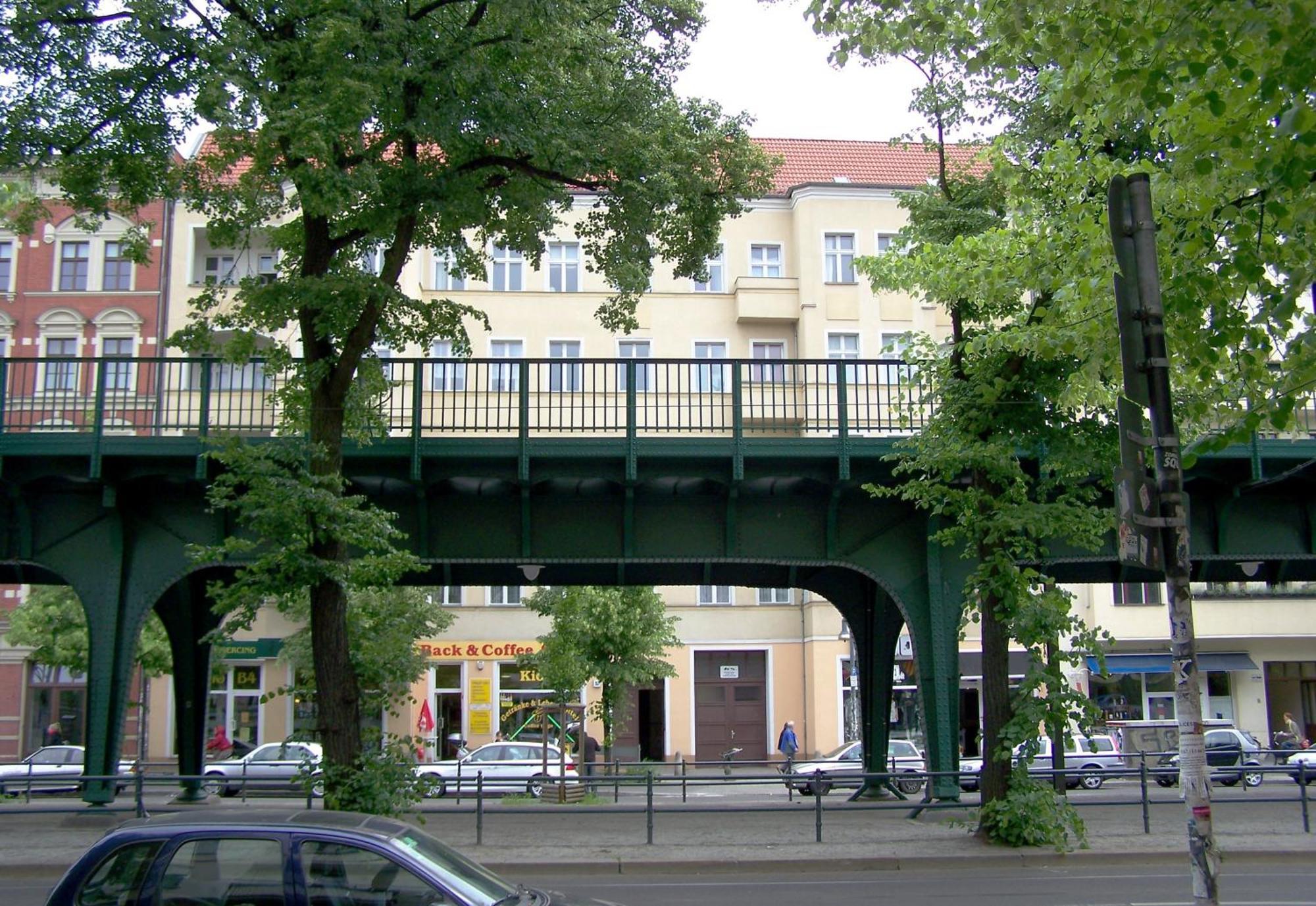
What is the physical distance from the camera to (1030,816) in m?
15.7

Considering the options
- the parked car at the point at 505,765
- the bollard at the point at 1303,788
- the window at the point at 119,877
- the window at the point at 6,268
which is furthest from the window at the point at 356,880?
the window at the point at 6,268

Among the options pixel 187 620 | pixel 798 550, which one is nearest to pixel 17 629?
pixel 187 620

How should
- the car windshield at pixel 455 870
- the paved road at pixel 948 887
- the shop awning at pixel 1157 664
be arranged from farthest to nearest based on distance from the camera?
the shop awning at pixel 1157 664
the paved road at pixel 948 887
the car windshield at pixel 455 870

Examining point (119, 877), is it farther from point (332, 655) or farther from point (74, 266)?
point (74, 266)

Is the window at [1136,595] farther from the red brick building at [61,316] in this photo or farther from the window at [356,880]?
the window at [356,880]

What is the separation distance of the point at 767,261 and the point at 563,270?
25.9ft

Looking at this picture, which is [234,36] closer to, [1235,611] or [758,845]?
[758,845]

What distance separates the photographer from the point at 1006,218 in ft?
50.8

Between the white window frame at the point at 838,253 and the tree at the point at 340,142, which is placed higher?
the white window frame at the point at 838,253

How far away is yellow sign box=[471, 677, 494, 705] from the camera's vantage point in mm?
44656

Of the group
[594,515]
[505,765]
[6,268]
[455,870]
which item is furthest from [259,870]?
[6,268]

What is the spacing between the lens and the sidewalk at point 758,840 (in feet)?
51.0

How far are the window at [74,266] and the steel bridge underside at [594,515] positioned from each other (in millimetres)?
27241

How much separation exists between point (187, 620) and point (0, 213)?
340 inches
